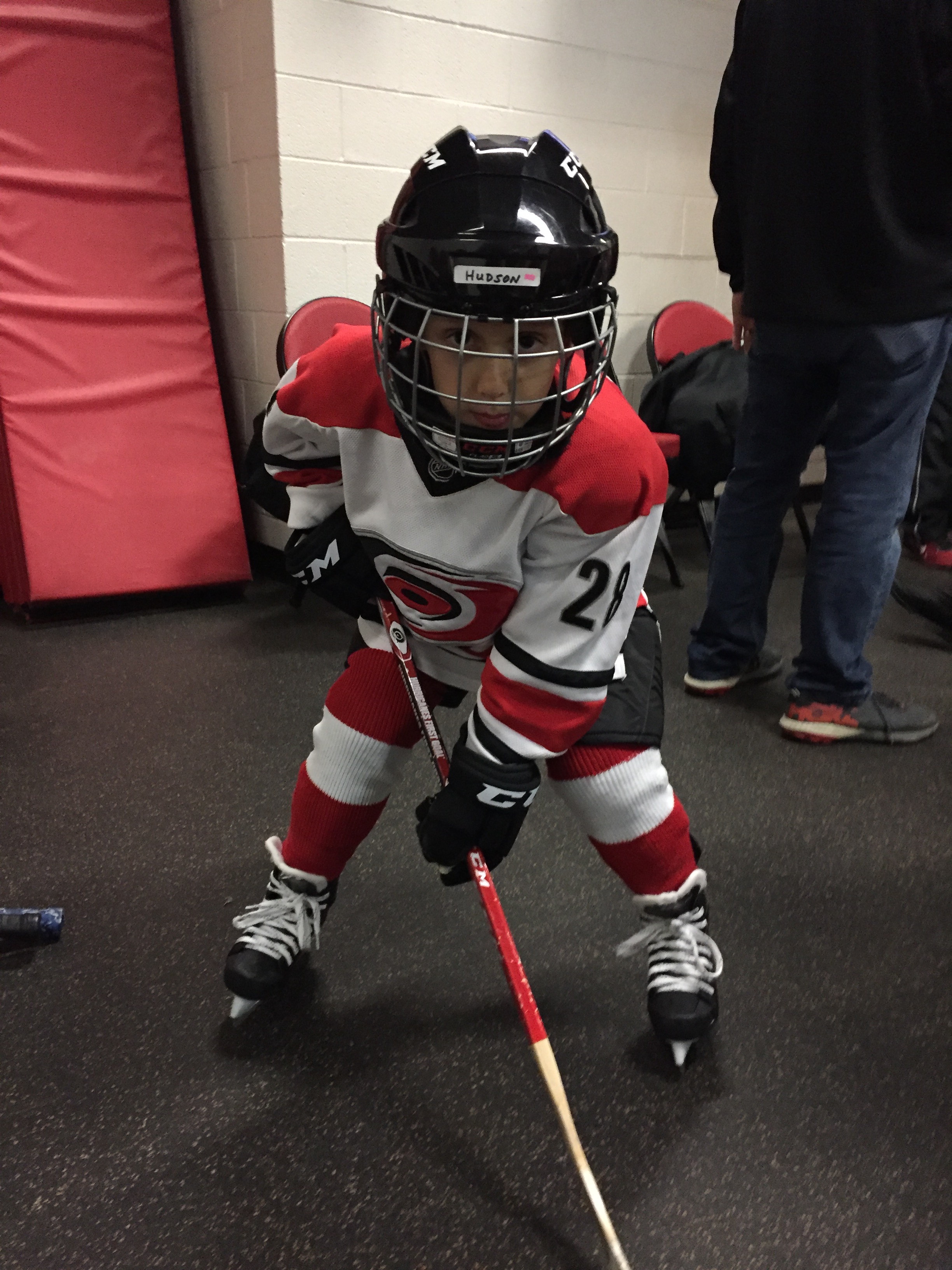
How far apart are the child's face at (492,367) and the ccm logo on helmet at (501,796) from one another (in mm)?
351

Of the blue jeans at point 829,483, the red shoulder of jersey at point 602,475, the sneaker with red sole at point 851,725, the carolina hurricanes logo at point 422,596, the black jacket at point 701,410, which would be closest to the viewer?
the red shoulder of jersey at point 602,475

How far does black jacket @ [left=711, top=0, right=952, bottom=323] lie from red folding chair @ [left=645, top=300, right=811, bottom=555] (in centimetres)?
121

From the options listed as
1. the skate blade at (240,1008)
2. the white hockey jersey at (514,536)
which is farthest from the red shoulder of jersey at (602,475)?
the skate blade at (240,1008)

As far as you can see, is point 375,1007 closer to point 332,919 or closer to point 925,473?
point 332,919

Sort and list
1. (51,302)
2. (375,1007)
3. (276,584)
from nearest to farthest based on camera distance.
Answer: (375,1007), (51,302), (276,584)

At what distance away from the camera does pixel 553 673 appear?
0.87m

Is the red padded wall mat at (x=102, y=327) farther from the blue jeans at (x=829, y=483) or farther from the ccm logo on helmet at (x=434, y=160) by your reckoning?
the ccm logo on helmet at (x=434, y=160)

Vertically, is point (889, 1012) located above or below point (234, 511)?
below

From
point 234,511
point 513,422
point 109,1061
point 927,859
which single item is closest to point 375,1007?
point 109,1061

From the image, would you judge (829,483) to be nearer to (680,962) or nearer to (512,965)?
(680,962)

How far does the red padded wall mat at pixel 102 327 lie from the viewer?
212 cm

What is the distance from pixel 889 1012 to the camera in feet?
3.49

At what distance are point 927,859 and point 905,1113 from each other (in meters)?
0.52

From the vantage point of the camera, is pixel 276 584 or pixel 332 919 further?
pixel 276 584
